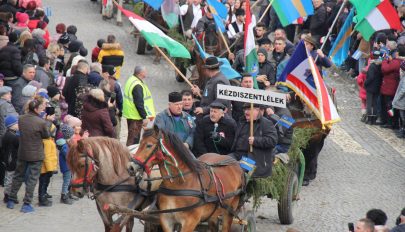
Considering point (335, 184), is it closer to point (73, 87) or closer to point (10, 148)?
point (73, 87)

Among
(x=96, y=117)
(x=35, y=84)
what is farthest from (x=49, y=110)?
(x=35, y=84)

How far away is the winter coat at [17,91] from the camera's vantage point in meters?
20.5

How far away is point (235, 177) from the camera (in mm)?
16094

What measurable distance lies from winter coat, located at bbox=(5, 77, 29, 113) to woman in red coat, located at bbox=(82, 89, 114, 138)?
2094 millimetres

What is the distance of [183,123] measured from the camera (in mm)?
16984

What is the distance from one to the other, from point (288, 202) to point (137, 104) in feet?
12.6

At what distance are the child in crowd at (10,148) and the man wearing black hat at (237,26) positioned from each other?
8749mm

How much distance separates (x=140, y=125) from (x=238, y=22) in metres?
6.31

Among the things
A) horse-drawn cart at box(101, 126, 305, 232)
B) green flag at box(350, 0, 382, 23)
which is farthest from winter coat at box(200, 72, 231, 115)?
green flag at box(350, 0, 382, 23)

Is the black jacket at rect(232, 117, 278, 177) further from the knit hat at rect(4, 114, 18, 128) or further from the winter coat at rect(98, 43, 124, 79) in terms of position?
the winter coat at rect(98, 43, 124, 79)

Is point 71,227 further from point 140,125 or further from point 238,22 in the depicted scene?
point 238,22

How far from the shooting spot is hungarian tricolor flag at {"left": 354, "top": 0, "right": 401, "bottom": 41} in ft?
68.9

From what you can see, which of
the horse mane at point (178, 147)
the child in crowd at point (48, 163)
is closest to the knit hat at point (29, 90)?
the child in crowd at point (48, 163)

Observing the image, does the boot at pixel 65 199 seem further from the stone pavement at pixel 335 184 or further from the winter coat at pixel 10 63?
the winter coat at pixel 10 63
